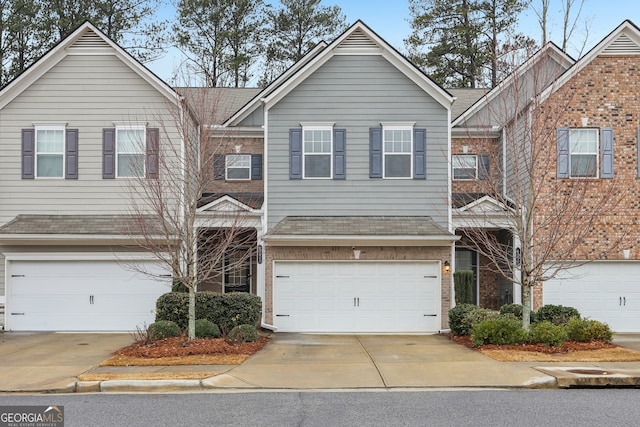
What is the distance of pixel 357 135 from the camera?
19.0 metres

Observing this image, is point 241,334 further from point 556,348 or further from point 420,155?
point 420,155

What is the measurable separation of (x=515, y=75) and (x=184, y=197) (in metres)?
8.24

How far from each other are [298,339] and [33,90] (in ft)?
34.7

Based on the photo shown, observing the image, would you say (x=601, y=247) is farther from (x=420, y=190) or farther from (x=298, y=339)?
(x=298, y=339)

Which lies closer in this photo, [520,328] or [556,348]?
[556,348]

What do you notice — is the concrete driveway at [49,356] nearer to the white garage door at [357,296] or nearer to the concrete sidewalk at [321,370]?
the concrete sidewalk at [321,370]

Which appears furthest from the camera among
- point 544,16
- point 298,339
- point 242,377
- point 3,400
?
point 544,16

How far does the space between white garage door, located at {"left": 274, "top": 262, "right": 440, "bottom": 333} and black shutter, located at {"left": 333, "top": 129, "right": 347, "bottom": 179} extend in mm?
2606

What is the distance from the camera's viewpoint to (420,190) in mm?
18938

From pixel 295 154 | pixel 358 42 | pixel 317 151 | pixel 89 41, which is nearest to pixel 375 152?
pixel 317 151

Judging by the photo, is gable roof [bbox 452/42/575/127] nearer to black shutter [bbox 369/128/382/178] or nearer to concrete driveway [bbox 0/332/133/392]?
black shutter [bbox 369/128/382/178]

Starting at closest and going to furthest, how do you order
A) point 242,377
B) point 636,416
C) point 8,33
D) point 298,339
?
point 636,416 < point 242,377 < point 298,339 < point 8,33

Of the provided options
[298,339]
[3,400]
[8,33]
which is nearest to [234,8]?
[8,33]

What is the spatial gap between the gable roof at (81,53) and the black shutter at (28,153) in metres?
1.13
